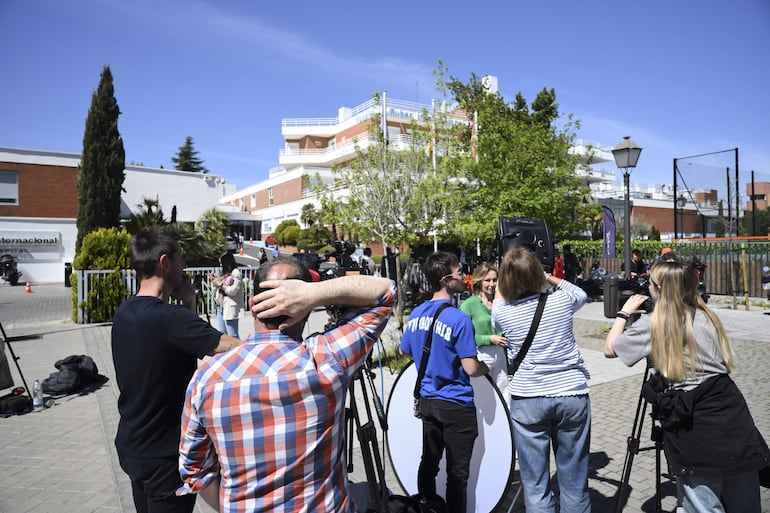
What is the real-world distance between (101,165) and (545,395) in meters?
30.6

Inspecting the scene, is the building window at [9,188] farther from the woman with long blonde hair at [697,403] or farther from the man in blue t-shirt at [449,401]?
the woman with long blonde hair at [697,403]

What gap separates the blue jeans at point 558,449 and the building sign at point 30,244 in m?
33.3

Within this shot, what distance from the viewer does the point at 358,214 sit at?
1424cm

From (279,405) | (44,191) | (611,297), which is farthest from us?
(44,191)

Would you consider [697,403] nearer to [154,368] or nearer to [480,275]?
[480,275]

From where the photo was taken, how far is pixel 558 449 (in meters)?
2.91

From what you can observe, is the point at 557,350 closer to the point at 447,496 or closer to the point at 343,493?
the point at 447,496

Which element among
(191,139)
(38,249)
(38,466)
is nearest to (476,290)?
(38,466)

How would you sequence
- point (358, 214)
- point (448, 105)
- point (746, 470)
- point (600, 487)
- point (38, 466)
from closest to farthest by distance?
point (746, 470), point (600, 487), point (38, 466), point (358, 214), point (448, 105)

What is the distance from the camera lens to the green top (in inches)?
159

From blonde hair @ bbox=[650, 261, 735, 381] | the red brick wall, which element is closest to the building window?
the red brick wall

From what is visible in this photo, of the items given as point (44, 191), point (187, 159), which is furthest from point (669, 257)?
point (187, 159)

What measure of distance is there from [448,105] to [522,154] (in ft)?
13.0

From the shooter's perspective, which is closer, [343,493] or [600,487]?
[343,493]
